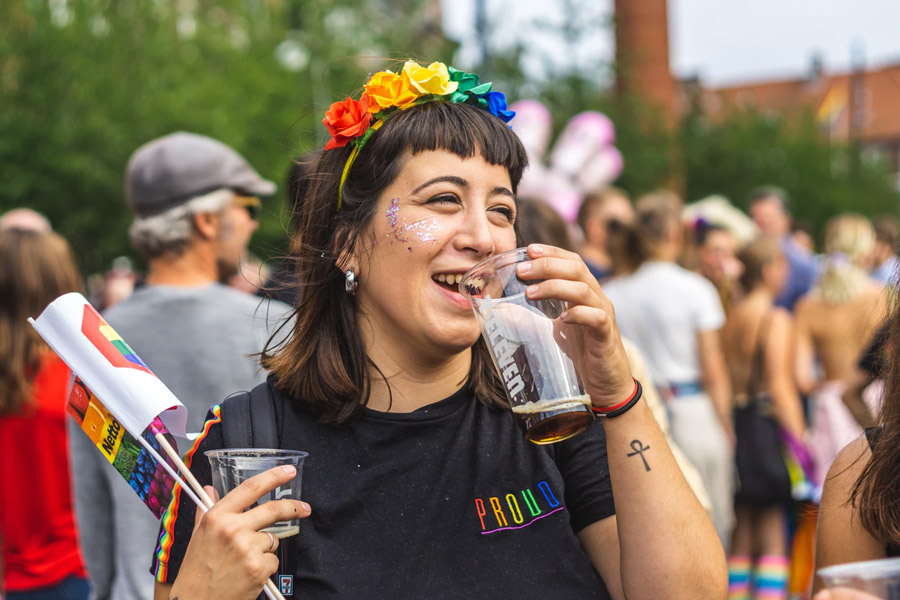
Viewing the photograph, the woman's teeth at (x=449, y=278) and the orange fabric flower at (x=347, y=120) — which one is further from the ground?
the orange fabric flower at (x=347, y=120)

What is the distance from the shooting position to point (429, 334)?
2.10 meters

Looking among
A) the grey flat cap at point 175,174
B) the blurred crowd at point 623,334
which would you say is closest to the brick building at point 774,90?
the blurred crowd at point 623,334

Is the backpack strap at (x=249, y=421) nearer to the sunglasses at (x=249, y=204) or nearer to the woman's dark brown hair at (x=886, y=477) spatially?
the woman's dark brown hair at (x=886, y=477)

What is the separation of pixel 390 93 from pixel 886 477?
129 cm

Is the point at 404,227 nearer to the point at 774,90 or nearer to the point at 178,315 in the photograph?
the point at 178,315

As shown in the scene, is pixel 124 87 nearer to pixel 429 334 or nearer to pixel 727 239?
pixel 727 239

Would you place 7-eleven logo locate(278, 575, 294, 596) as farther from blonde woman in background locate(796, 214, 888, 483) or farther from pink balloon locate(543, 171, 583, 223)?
pink balloon locate(543, 171, 583, 223)

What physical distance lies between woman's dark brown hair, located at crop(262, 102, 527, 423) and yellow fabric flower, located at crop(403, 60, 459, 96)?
1.3 inches

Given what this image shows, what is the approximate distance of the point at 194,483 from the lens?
1.84 m

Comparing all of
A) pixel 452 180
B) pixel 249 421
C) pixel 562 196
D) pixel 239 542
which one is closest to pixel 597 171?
pixel 562 196

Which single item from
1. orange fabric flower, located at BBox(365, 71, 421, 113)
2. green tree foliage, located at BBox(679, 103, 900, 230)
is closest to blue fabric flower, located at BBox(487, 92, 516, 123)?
orange fabric flower, located at BBox(365, 71, 421, 113)

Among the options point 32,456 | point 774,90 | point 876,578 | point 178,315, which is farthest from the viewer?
point 774,90

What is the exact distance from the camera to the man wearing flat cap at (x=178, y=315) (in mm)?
3201

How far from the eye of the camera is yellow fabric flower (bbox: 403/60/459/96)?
2.24 metres
